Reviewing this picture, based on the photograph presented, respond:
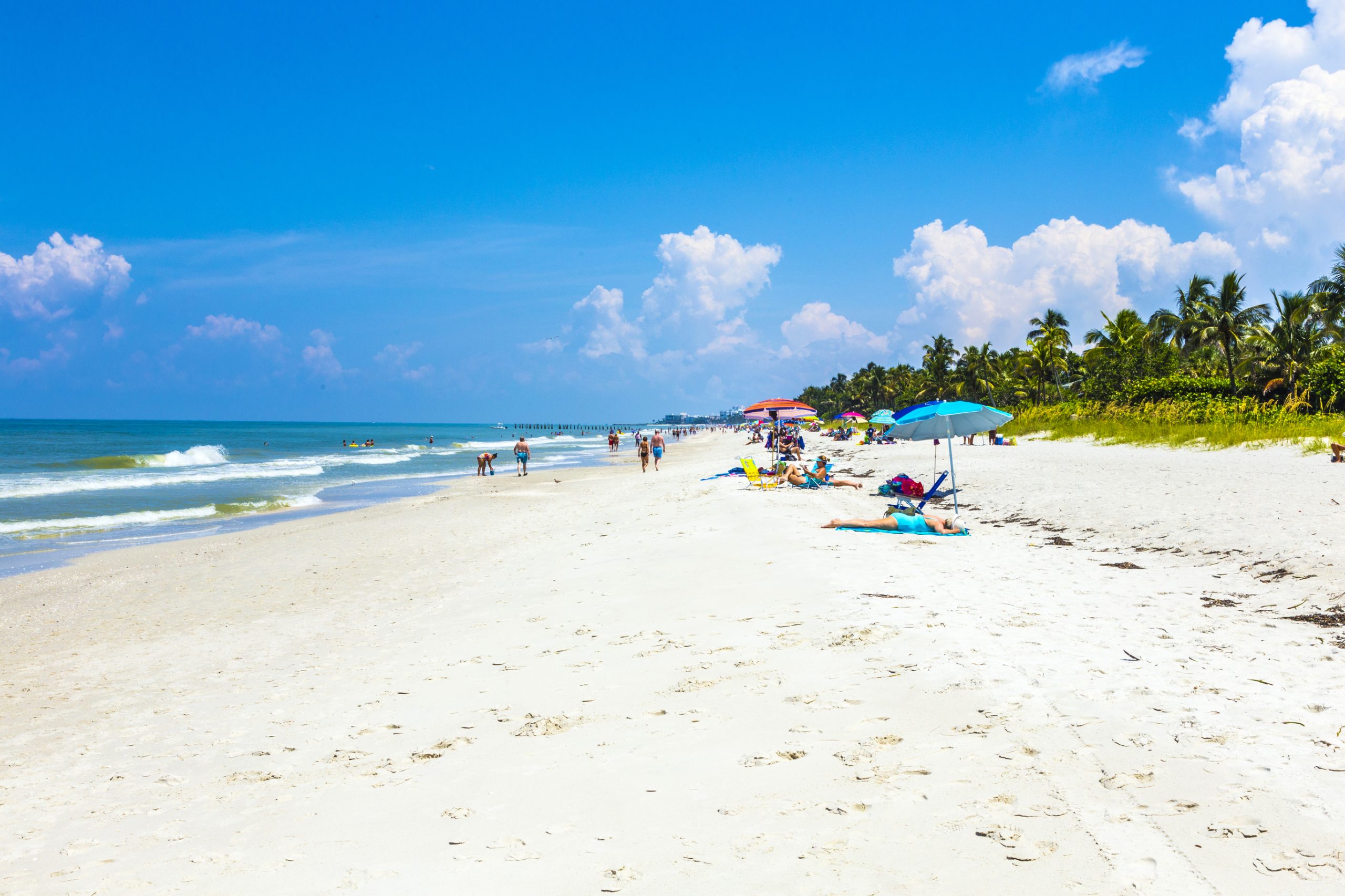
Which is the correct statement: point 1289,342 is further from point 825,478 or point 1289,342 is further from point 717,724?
point 717,724

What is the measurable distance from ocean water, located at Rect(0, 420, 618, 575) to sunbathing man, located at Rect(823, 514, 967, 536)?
13648 mm

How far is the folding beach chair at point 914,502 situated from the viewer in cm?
1120

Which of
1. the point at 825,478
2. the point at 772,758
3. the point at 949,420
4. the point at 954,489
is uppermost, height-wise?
the point at 949,420

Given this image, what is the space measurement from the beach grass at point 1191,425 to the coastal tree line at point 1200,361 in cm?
49

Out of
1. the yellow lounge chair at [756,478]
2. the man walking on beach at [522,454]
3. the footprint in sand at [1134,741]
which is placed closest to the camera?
the footprint in sand at [1134,741]

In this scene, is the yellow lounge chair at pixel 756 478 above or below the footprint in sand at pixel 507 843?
above

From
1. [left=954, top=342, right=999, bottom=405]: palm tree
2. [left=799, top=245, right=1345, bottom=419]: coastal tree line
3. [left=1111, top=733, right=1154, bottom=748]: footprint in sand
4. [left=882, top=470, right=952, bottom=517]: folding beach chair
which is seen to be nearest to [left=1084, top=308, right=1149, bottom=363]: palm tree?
[left=799, top=245, right=1345, bottom=419]: coastal tree line

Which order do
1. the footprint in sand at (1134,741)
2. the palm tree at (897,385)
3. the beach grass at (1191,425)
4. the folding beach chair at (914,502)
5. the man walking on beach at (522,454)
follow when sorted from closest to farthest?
the footprint in sand at (1134,741) < the folding beach chair at (914,502) < the beach grass at (1191,425) < the man walking on beach at (522,454) < the palm tree at (897,385)

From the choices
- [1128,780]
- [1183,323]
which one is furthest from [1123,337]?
[1128,780]

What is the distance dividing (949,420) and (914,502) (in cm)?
282

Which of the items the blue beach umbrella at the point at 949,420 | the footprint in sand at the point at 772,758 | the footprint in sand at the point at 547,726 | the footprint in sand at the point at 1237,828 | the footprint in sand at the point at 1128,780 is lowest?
the footprint in sand at the point at 547,726

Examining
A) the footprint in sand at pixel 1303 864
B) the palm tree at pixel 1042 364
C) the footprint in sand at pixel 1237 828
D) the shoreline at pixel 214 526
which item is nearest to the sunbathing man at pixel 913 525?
the footprint in sand at pixel 1237 828

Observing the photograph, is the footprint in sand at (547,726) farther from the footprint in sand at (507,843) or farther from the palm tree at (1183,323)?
the palm tree at (1183,323)

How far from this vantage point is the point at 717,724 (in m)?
4.09
